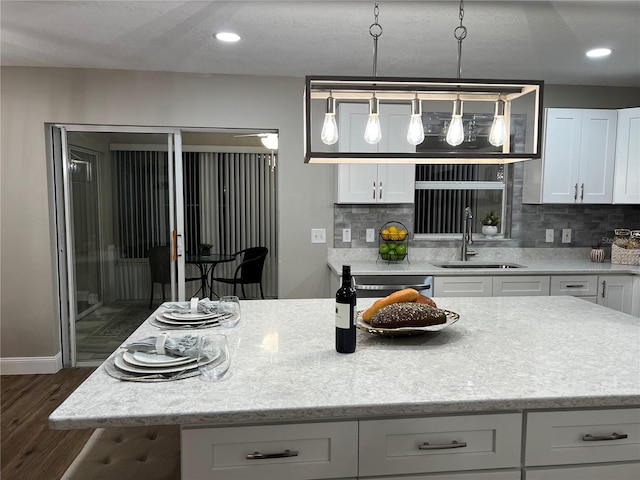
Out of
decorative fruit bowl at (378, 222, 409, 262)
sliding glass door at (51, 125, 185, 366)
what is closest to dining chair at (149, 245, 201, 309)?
sliding glass door at (51, 125, 185, 366)

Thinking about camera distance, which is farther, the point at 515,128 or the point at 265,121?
the point at 515,128

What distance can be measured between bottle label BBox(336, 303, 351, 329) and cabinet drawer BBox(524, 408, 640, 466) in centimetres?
60

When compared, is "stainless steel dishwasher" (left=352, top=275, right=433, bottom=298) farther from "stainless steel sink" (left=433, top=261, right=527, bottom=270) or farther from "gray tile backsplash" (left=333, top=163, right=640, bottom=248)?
"gray tile backsplash" (left=333, top=163, right=640, bottom=248)

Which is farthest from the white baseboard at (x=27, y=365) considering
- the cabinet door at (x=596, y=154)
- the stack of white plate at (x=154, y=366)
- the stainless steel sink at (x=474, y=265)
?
the cabinet door at (x=596, y=154)

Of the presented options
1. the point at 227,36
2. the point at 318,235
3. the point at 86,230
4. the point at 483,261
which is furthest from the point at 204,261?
the point at 483,261

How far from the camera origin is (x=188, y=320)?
191 centimetres

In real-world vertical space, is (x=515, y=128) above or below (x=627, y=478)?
above

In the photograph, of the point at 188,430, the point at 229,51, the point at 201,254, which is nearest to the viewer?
the point at 188,430

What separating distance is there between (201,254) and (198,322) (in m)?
3.77

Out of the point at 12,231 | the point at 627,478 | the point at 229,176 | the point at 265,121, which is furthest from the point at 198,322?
the point at 229,176

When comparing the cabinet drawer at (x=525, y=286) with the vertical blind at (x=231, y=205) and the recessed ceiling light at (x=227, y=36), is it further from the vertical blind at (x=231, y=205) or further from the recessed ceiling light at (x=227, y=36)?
the vertical blind at (x=231, y=205)

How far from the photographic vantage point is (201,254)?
556cm

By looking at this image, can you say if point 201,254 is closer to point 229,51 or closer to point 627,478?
point 229,51

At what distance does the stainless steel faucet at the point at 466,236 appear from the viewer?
3883 mm
